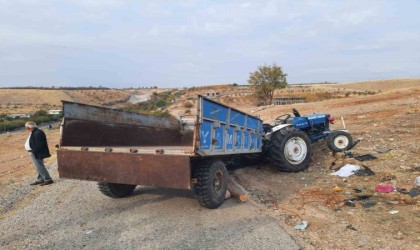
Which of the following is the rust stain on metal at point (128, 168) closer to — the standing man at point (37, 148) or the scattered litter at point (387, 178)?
the standing man at point (37, 148)

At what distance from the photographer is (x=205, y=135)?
5680mm

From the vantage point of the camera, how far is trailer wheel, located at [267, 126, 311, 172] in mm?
8544

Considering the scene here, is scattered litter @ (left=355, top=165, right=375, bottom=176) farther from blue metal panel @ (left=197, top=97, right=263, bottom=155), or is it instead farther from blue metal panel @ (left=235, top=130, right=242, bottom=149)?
blue metal panel @ (left=235, top=130, right=242, bottom=149)

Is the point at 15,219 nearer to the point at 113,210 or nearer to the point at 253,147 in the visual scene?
the point at 113,210

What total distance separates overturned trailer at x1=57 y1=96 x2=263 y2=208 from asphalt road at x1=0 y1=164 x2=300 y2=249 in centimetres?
42

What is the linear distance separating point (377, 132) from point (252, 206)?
279 inches

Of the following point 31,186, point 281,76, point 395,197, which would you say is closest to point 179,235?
point 395,197

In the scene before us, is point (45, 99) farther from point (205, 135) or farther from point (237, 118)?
point (205, 135)

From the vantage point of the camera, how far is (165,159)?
543 centimetres

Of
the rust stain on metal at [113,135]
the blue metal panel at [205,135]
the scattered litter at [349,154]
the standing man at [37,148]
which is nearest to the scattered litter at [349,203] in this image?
the blue metal panel at [205,135]

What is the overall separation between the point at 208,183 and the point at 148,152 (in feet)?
3.48

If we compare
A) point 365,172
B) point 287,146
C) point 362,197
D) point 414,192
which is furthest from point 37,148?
point 414,192

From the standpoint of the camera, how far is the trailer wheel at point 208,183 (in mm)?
5914

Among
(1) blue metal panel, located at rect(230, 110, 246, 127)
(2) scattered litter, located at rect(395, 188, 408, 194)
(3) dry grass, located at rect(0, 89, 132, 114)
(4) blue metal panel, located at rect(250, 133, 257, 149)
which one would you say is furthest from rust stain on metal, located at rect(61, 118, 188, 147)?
(3) dry grass, located at rect(0, 89, 132, 114)
